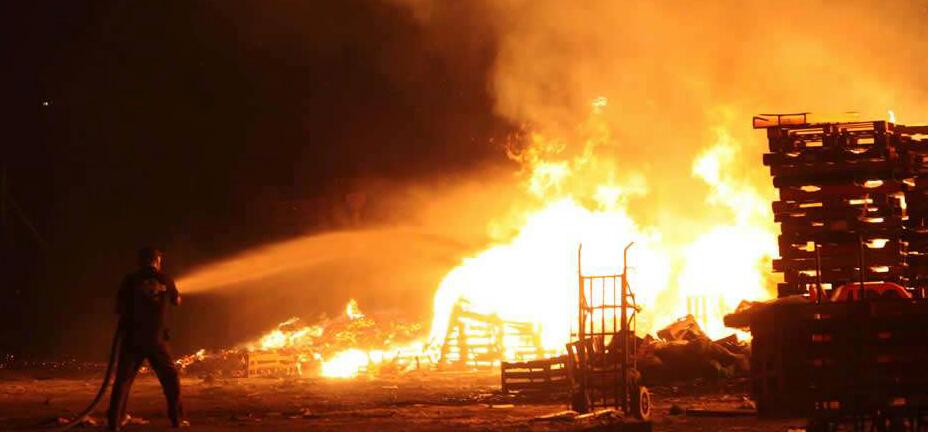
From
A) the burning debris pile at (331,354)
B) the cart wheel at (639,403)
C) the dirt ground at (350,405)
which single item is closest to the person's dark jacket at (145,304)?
the dirt ground at (350,405)

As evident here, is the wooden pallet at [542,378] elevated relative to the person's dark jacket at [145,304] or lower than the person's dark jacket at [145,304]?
lower

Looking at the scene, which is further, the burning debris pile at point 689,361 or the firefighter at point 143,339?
the burning debris pile at point 689,361

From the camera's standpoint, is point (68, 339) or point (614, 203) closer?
point (614, 203)

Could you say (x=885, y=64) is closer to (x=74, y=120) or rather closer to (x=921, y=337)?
(x=921, y=337)

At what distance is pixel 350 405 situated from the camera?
14953mm

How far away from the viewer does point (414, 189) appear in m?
43.5

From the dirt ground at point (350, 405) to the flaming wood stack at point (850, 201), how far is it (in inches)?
112

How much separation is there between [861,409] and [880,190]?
8.04 meters

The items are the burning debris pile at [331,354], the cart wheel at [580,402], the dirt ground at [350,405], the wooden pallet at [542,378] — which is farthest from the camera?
the burning debris pile at [331,354]

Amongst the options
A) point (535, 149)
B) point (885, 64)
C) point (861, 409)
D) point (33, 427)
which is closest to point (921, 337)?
point (861, 409)

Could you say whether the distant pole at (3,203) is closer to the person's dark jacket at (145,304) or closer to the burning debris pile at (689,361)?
the burning debris pile at (689,361)

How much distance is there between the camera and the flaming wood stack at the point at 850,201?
1583 centimetres

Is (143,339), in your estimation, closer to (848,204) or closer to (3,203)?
(848,204)

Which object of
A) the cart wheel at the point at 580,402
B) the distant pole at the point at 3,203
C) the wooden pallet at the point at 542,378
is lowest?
the cart wheel at the point at 580,402
